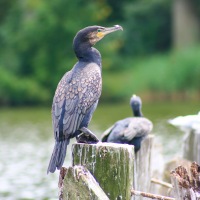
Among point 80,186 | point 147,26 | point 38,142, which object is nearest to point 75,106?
point 80,186

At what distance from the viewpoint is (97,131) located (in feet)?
64.0

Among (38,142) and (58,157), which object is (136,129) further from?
(38,142)

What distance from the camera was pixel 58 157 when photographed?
6566 mm

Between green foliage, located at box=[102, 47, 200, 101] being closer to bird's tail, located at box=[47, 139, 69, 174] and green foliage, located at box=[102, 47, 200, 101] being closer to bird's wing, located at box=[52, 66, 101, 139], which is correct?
bird's wing, located at box=[52, 66, 101, 139]

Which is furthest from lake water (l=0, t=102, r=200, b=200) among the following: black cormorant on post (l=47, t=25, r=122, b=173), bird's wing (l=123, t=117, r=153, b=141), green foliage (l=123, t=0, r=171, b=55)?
green foliage (l=123, t=0, r=171, b=55)

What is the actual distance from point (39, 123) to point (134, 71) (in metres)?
10.6

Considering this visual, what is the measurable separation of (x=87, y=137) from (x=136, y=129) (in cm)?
233

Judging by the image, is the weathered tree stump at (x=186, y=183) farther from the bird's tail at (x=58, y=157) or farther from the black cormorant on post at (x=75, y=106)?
the bird's tail at (x=58, y=157)

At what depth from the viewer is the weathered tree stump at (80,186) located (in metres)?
5.83

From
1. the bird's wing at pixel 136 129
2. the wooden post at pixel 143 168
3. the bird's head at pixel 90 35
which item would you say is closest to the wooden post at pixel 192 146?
the bird's wing at pixel 136 129

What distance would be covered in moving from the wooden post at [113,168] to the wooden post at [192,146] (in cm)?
369

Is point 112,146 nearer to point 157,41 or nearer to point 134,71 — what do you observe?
point 134,71

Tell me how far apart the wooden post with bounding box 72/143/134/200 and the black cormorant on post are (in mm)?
419

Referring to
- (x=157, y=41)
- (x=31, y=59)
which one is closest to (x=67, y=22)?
(x=31, y=59)
